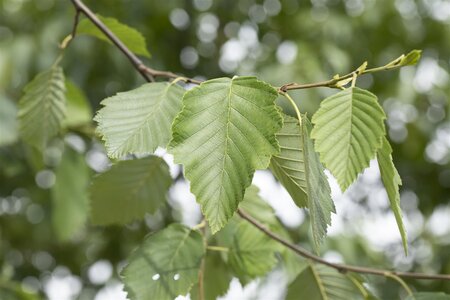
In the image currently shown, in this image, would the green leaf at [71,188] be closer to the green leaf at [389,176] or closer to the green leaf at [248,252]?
the green leaf at [248,252]

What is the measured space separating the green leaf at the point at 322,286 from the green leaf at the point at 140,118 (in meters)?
0.37

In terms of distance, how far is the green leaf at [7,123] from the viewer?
1.85 metres

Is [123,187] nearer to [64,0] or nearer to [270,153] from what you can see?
[270,153]

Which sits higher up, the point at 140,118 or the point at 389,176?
the point at 140,118

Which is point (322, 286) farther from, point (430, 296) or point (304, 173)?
point (304, 173)

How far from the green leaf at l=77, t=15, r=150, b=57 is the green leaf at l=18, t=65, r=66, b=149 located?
0.27 ft

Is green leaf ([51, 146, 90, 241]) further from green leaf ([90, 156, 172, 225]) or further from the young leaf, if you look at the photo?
the young leaf

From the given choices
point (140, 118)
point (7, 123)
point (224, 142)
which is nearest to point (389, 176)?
point (224, 142)

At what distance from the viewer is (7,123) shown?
6.18 ft

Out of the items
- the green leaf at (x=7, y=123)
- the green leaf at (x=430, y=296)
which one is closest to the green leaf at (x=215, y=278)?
the green leaf at (x=430, y=296)

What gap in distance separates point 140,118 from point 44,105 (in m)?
0.40

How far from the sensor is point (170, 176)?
3.87 ft

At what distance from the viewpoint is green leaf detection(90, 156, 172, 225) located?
1.16 meters

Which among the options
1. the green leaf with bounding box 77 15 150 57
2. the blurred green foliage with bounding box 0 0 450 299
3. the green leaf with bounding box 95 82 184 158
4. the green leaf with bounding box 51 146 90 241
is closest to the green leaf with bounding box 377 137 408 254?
the green leaf with bounding box 95 82 184 158
